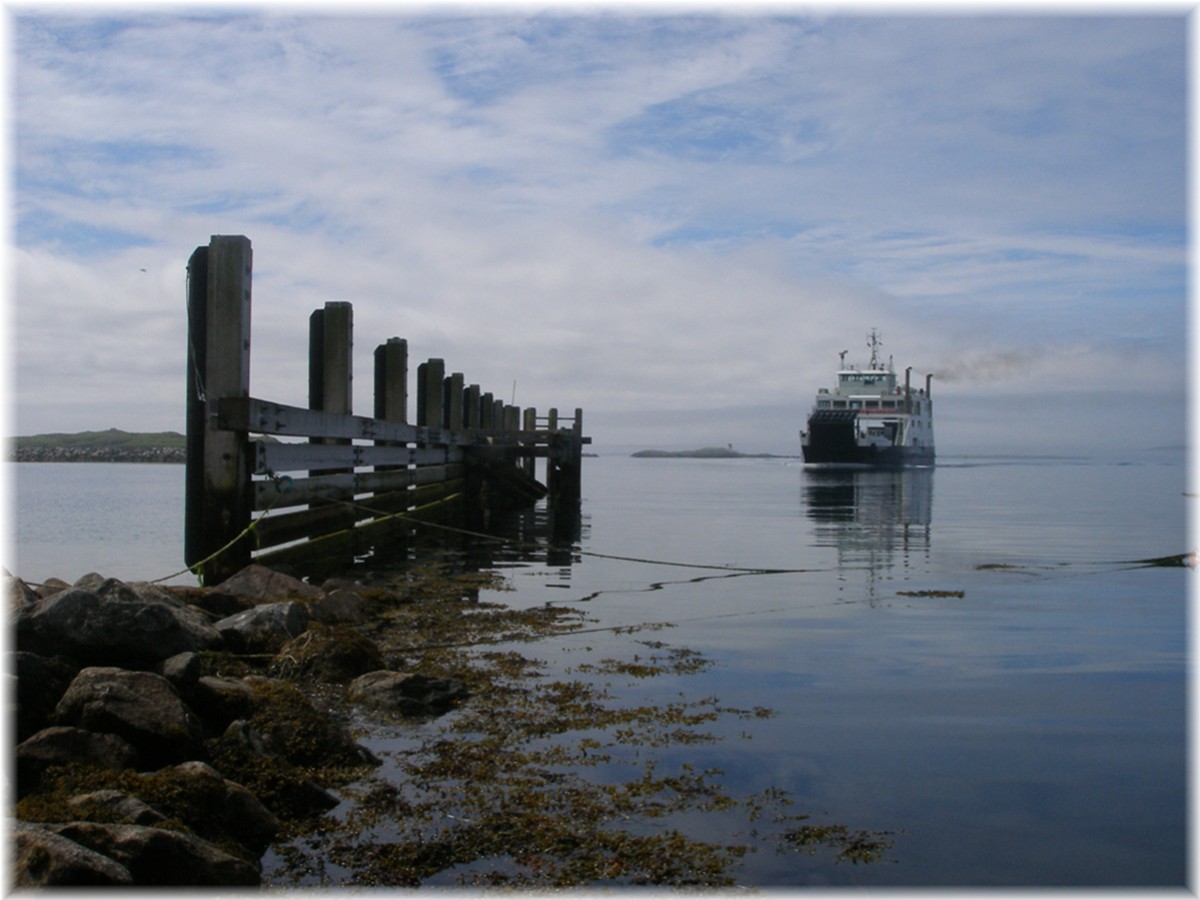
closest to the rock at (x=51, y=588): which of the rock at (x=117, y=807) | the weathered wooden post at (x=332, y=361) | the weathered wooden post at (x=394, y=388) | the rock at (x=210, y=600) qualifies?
the rock at (x=210, y=600)

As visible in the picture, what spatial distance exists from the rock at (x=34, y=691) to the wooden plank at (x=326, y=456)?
474 cm

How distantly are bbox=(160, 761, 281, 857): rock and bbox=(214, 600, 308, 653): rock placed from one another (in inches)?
103

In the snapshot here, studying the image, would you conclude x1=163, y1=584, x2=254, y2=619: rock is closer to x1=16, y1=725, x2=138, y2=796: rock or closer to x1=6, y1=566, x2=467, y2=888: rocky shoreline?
x1=6, y1=566, x2=467, y2=888: rocky shoreline

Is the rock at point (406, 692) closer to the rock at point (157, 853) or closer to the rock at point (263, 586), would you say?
the rock at point (157, 853)

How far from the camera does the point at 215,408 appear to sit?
8742 millimetres

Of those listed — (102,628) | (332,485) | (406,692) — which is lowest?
(406,692)

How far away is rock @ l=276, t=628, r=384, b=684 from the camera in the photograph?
6.15m

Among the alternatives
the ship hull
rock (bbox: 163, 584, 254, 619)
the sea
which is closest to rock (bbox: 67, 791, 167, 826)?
the sea

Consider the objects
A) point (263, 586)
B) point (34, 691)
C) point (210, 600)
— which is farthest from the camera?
point (263, 586)

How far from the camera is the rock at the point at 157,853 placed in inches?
125

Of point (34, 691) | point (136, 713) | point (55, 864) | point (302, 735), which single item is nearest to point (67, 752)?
point (136, 713)

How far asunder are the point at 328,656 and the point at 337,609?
183cm

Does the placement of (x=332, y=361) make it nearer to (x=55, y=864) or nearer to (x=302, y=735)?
(x=302, y=735)

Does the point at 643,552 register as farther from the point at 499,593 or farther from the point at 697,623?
the point at 697,623
